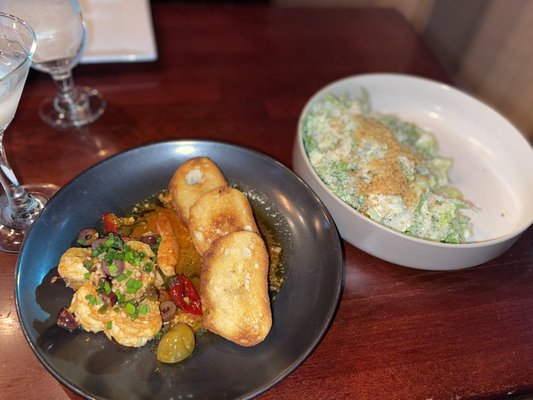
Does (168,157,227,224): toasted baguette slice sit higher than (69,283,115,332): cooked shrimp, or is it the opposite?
(168,157,227,224): toasted baguette slice

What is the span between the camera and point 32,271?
4.25 ft

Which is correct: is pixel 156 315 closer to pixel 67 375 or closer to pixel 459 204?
pixel 67 375

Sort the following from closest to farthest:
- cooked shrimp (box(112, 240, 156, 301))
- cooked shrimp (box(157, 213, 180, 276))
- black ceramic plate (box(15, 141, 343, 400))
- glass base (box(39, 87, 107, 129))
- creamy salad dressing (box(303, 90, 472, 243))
Result: black ceramic plate (box(15, 141, 343, 400))
cooked shrimp (box(112, 240, 156, 301))
cooked shrimp (box(157, 213, 180, 276))
creamy salad dressing (box(303, 90, 472, 243))
glass base (box(39, 87, 107, 129))

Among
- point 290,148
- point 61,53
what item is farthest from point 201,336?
point 61,53

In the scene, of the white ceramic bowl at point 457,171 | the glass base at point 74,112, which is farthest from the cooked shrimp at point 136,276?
the glass base at point 74,112

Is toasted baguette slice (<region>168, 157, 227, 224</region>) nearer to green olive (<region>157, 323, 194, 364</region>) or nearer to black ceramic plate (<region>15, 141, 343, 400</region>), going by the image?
black ceramic plate (<region>15, 141, 343, 400</region>)

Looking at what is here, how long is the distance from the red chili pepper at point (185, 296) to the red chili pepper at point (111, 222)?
277mm

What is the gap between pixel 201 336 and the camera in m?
1.25

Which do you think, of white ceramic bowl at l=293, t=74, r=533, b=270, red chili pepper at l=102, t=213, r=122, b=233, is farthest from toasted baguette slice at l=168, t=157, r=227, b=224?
white ceramic bowl at l=293, t=74, r=533, b=270

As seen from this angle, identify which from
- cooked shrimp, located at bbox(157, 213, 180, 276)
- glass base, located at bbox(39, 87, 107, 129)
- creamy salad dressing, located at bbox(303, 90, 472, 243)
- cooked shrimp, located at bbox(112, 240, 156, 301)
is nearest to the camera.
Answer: cooked shrimp, located at bbox(112, 240, 156, 301)

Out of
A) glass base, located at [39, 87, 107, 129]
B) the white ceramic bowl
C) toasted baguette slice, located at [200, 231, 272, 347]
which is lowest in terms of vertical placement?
glass base, located at [39, 87, 107, 129]

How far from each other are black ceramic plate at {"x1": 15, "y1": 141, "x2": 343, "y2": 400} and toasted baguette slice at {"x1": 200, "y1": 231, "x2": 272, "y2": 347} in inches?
1.9

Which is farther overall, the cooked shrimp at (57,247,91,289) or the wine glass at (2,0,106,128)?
the wine glass at (2,0,106,128)

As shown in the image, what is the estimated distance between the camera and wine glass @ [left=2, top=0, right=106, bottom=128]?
1.53 m
